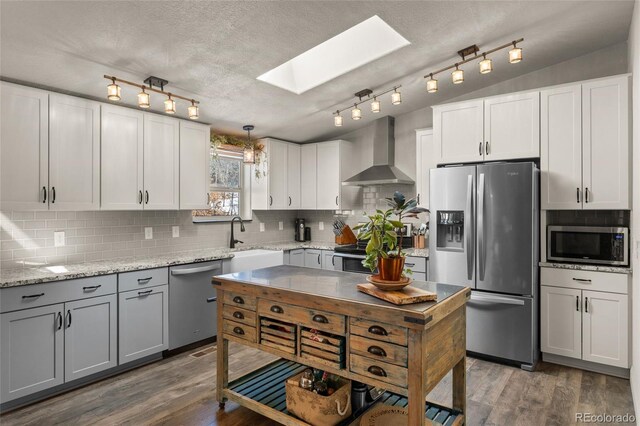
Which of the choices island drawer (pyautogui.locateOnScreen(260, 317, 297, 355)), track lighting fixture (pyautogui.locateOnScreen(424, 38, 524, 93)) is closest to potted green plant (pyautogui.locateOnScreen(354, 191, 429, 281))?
island drawer (pyautogui.locateOnScreen(260, 317, 297, 355))

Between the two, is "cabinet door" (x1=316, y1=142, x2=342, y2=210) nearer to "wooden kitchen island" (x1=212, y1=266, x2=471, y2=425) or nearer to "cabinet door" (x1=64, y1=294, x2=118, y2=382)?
"wooden kitchen island" (x1=212, y1=266, x2=471, y2=425)

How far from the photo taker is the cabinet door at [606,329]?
3135 millimetres

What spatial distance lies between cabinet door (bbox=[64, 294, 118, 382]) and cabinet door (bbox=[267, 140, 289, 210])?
2479 mm

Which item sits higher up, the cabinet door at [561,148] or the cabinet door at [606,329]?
the cabinet door at [561,148]

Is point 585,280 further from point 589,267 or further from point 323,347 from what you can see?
point 323,347

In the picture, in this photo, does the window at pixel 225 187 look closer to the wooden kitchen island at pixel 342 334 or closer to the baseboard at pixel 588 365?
the wooden kitchen island at pixel 342 334

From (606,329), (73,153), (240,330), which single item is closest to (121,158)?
(73,153)

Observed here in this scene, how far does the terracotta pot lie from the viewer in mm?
2098

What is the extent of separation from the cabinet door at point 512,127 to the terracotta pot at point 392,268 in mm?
2236

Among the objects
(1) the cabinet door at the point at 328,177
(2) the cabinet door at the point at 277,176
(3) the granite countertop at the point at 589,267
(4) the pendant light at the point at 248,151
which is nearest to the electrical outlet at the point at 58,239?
(4) the pendant light at the point at 248,151

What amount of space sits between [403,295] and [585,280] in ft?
7.54

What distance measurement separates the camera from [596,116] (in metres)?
3.30

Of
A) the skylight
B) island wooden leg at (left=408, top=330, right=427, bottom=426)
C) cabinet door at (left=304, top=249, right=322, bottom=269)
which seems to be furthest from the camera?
cabinet door at (left=304, top=249, right=322, bottom=269)

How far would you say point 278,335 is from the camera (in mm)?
2340
